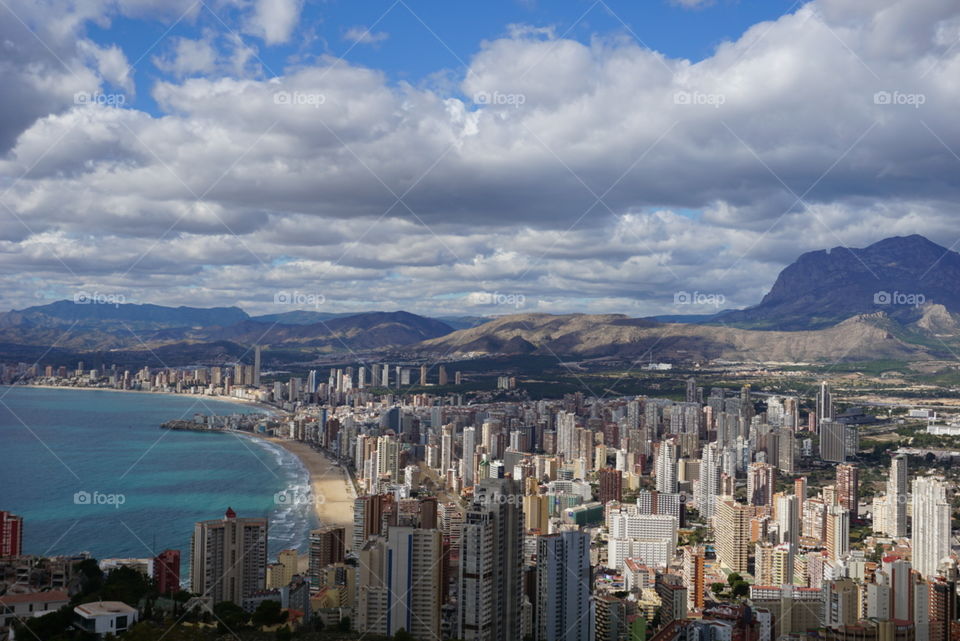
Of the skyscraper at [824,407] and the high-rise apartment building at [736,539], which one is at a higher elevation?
the skyscraper at [824,407]

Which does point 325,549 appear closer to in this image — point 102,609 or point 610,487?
point 102,609

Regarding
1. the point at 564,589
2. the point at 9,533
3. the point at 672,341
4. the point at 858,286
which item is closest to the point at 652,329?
the point at 672,341

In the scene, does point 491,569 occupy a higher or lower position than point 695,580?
higher

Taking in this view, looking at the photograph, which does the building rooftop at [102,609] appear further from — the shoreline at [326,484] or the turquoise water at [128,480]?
the shoreline at [326,484]

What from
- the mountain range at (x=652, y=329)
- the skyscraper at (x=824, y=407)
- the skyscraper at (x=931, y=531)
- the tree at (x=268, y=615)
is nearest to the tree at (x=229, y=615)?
the tree at (x=268, y=615)

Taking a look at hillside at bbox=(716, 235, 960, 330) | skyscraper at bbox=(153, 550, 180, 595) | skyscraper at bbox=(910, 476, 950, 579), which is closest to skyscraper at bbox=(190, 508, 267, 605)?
skyscraper at bbox=(153, 550, 180, 595)

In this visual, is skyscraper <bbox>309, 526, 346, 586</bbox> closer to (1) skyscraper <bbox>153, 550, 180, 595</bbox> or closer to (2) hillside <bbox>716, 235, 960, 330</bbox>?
(1) skyscraper <bbox>153, 550, 180, 595</bbox>
